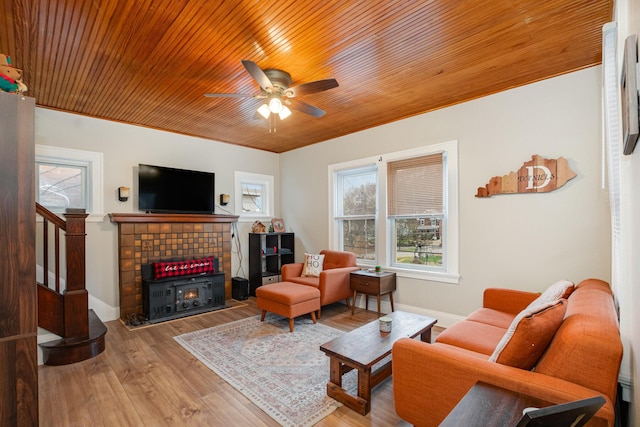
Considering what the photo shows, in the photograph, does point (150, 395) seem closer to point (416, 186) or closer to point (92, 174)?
point (92, 174)

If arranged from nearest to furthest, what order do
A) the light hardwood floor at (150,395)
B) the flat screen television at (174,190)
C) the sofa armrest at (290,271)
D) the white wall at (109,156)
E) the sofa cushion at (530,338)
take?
the sofa cushion at (530,338)
the light hardwood floor at (150,395)
the white wall at (109,156)
the flat screen television at (174,190)
the sofa armrest at (290,271)

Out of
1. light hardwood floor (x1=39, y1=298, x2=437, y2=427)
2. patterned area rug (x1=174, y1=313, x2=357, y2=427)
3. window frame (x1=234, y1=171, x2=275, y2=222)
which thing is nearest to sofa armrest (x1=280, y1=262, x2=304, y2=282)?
patterned area rug (x1=174, y1=313, x2=357, y2=427)

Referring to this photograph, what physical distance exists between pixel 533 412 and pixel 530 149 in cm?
324

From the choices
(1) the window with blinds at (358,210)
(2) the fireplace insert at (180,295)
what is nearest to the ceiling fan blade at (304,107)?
(1) the window with blinds at (358,210)

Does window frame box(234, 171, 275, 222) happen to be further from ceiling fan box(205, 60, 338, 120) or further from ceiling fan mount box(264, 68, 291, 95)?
ceiling fan mount box(264, 68, 291, 95)

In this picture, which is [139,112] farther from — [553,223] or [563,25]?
[553,223]

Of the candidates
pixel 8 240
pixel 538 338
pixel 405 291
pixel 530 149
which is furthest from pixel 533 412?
pixel 405 291

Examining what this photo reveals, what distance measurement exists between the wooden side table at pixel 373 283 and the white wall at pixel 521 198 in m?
0.18

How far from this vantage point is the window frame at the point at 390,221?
12.3 ft

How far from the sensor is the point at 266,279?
5.36 m

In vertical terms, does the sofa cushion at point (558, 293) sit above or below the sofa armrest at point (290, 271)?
above

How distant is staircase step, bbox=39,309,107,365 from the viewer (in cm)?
286

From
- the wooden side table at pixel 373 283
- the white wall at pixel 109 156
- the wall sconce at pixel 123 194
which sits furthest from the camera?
the wall sconce at pixel 123 194

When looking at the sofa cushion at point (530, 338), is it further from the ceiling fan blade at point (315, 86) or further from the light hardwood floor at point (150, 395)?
the ceiling fan blade at point (315, 86)
